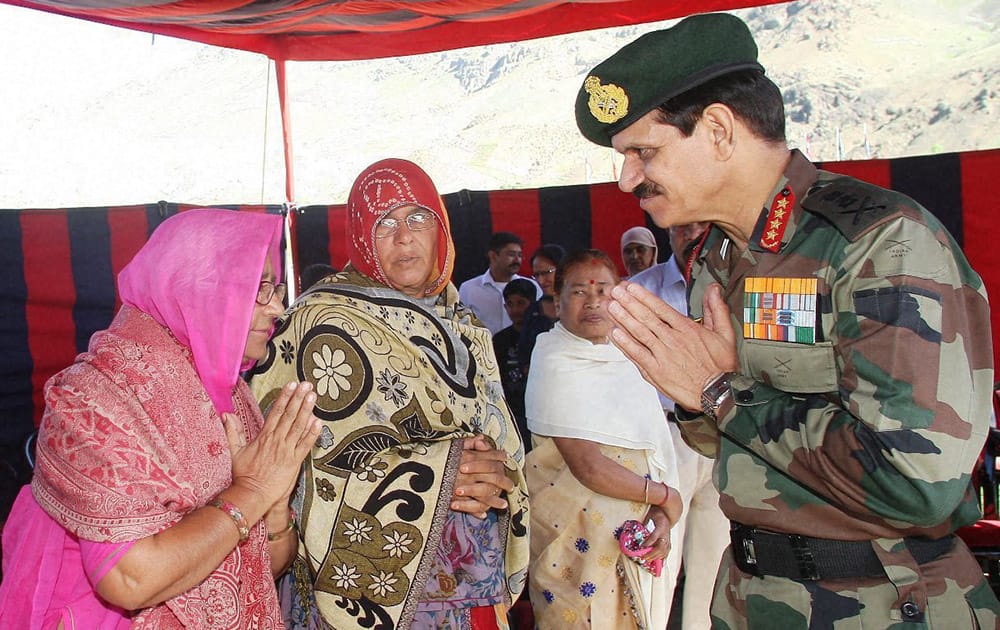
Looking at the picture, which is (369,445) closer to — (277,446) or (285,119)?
(277,446)

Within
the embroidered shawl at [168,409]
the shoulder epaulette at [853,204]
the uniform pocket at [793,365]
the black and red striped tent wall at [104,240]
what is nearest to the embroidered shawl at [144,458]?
the embroidered shawl at [168,409]

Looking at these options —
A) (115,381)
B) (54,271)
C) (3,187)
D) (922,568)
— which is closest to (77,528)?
(115,381)

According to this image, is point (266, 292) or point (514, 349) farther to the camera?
point (514, 349)

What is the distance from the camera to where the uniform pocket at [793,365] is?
5.42 ft

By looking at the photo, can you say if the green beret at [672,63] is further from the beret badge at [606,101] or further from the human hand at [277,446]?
the human hand at [277,446]

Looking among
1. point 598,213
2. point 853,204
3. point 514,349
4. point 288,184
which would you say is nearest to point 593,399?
point 514,349

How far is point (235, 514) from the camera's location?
6.64ft

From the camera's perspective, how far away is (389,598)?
2447 mm

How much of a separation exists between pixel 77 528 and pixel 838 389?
1458 millimetres

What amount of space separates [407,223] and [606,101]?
1154 millimetres

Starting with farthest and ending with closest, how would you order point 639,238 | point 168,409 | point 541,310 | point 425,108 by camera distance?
point 425,108
point 639,238
point 541,310
point 168,409

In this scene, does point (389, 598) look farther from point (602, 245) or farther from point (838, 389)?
point (602, 245)

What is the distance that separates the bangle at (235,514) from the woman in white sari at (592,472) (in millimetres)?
1725

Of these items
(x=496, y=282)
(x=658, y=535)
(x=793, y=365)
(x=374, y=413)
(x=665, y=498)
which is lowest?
(x=658, y=535)
